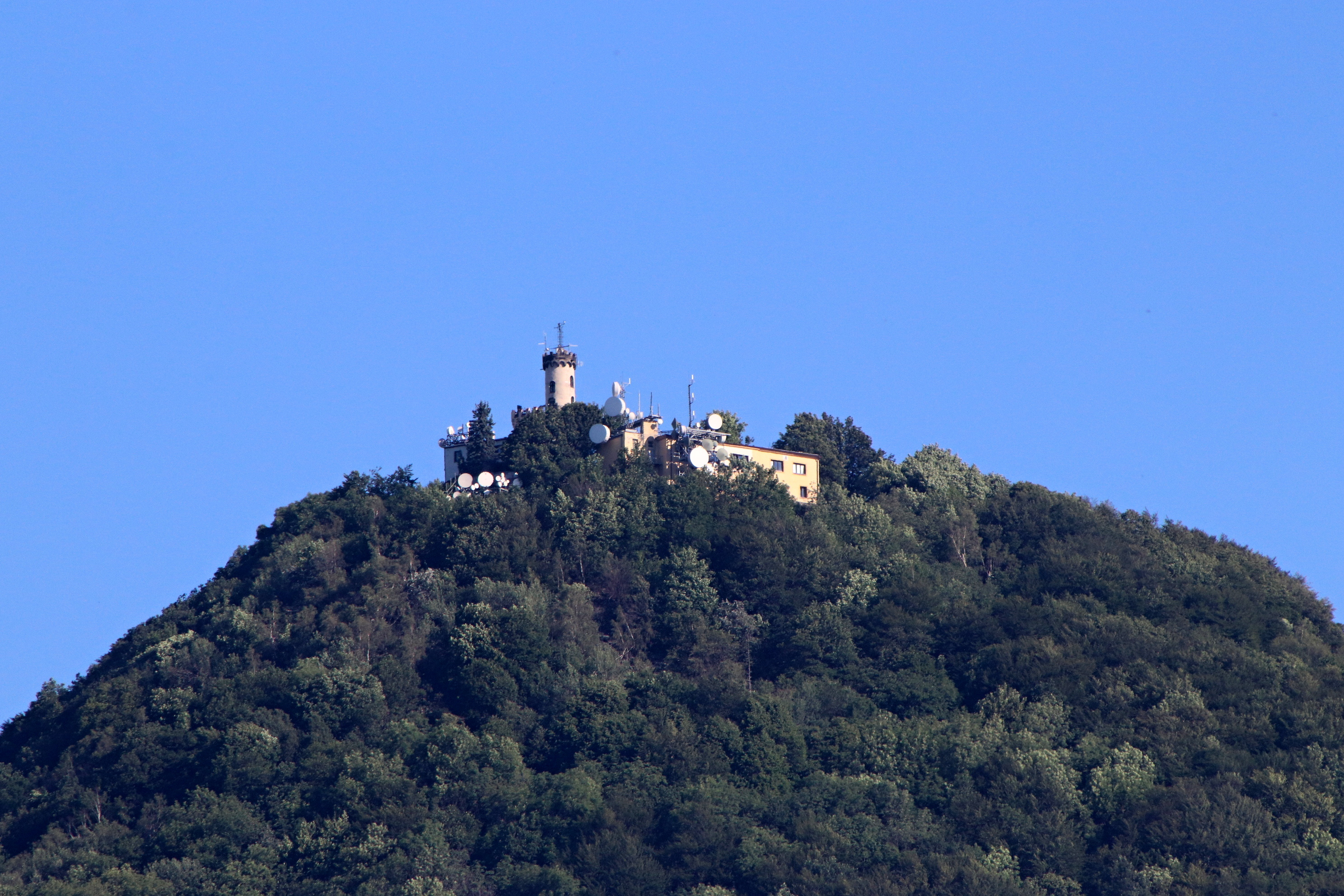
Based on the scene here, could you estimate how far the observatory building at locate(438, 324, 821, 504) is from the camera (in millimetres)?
81000

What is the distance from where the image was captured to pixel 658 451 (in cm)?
8194

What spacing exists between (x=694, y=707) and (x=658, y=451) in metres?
15.2

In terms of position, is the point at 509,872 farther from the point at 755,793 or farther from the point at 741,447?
the point at 741,447

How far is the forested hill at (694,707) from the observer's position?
6225 cm

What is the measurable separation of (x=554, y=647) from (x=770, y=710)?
8.52 m

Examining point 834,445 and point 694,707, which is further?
point 834,445

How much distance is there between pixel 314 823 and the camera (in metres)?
63.8

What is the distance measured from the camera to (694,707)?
69.7 meters

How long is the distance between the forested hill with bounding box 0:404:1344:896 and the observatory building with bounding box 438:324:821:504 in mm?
1083

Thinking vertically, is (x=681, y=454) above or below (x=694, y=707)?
above

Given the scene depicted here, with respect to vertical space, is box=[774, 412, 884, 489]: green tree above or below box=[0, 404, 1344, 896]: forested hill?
above

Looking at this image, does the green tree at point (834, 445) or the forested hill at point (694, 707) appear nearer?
the forested hill at point (694, 707)

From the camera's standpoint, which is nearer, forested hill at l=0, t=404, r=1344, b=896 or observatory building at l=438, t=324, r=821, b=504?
forested hill at l=0, t=404, r=1344, b=896

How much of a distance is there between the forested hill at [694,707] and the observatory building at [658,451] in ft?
3.55
